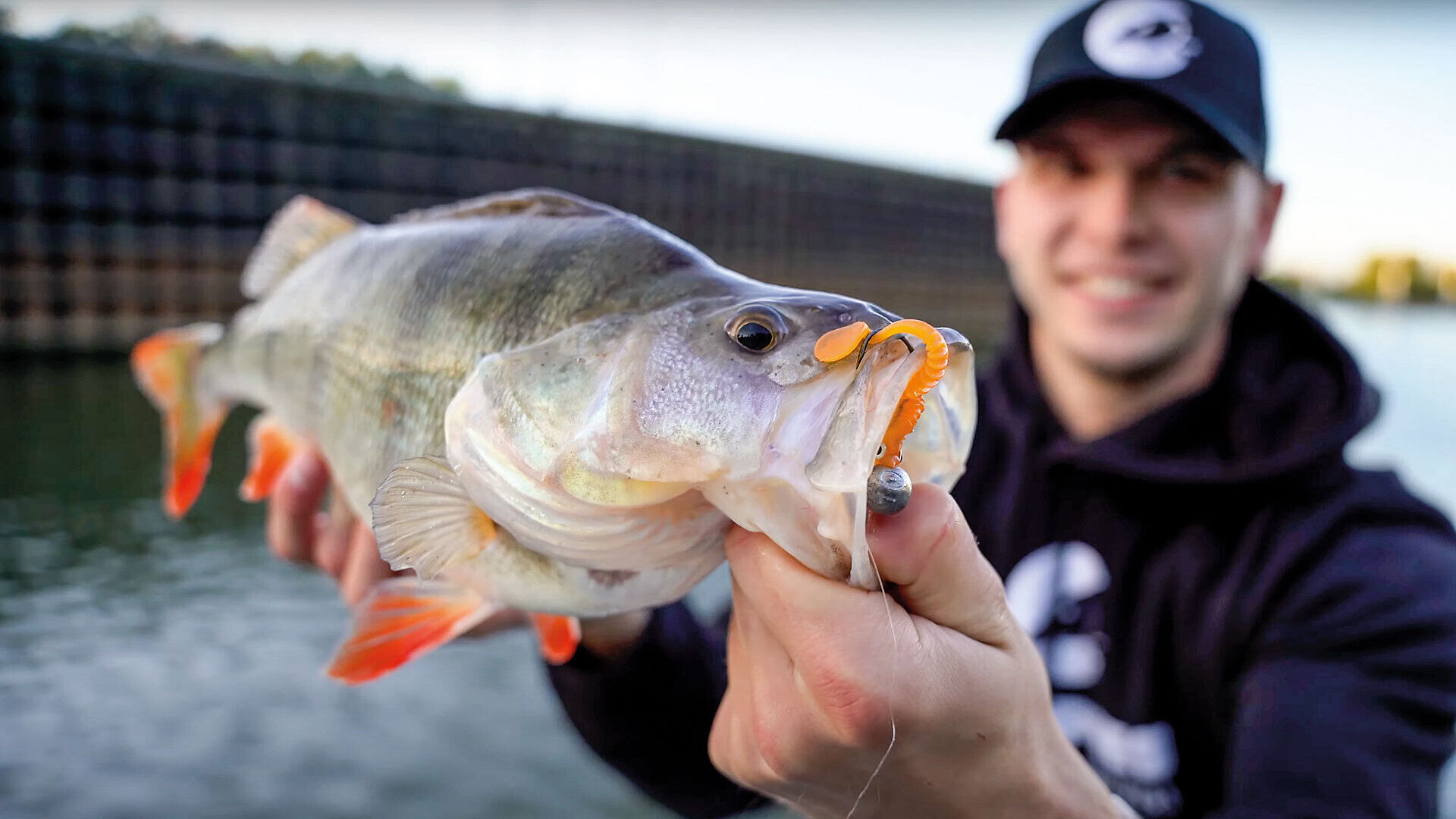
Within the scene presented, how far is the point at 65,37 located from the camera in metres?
10.7

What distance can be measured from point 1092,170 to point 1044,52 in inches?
13.1

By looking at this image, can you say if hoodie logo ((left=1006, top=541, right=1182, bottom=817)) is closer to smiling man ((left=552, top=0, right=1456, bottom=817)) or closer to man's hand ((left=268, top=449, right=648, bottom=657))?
smiling man ((left=552, top=0, right=1456, bottom=817))

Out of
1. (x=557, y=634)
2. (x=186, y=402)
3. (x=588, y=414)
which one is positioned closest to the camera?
(x=588, y=414)

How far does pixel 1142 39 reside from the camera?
85.4 inches

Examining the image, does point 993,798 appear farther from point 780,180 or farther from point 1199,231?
point 780,180

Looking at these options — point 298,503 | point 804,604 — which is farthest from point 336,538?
point 804,604

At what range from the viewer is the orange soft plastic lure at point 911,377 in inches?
27.0

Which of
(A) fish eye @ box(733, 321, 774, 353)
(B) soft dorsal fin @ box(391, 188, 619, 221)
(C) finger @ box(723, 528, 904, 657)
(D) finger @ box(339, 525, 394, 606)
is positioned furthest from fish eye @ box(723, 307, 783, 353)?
(D) finger @ box(339, 525, 394, 606)

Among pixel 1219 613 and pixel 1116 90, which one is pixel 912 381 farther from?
pixel 1116 90

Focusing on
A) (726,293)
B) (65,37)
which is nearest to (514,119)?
(65,37)

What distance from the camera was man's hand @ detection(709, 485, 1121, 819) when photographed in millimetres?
763

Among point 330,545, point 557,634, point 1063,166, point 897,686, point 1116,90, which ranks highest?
point 1116,90

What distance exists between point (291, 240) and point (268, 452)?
421 millimetres

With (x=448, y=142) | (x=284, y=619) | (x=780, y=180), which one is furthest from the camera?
(x=780, y=180)
